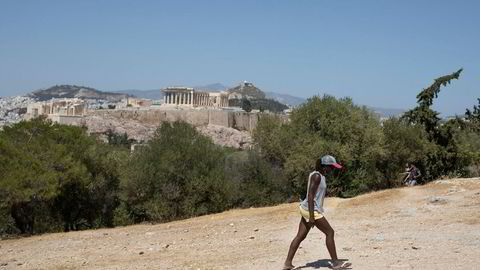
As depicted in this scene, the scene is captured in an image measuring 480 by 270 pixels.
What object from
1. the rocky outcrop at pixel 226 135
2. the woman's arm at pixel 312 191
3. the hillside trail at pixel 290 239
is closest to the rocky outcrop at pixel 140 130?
the rocky outcrop at pixel 226 135

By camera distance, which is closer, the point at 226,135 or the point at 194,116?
the point at 226,135

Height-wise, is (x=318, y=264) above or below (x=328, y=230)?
below

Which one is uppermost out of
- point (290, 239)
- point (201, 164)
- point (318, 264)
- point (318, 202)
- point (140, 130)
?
point (318, 202)

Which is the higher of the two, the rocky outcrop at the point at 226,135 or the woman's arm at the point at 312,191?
the woman's arm at the point at 312,191

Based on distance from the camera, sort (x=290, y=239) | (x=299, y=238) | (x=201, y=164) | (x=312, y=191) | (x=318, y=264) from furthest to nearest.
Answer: (x=201, y=164), (x=290, y=239), (x=318, y=264), (x=299, y=238), (x=312, y=191)

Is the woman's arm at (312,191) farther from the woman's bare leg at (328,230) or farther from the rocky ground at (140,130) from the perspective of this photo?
the rocky ground at (140,130)

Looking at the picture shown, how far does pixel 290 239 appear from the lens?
10828mm

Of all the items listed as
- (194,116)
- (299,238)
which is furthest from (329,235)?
(194,116)

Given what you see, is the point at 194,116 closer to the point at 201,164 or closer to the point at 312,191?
the point at 201,164

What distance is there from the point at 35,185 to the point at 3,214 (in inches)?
68.3

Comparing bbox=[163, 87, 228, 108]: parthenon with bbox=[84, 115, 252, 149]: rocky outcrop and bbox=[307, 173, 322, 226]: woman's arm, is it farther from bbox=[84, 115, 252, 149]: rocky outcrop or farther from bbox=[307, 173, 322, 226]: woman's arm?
bbox=[307, 173, 322, 226]: woman's arm

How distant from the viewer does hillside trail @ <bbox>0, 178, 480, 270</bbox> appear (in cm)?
832

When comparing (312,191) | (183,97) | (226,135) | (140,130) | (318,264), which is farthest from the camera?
(183,97)

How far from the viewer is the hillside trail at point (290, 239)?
8320 mm
